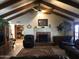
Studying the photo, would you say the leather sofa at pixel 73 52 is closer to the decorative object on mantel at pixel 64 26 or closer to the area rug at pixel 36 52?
the area rug at pixel 36 52

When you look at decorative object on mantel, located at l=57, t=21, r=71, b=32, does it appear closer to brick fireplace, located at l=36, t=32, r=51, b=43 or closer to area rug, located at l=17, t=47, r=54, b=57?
brick fireplace, located at l=36, t=32, r=51, b=43

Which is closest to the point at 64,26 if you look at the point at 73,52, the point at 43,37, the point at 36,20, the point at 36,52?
the point at 43,37

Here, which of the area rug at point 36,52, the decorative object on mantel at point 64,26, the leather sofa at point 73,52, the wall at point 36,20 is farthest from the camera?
the wall at point 36,20

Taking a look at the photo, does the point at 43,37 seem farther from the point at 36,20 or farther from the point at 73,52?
the point at 73,52

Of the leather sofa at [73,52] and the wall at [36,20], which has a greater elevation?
the wall at [36,20]

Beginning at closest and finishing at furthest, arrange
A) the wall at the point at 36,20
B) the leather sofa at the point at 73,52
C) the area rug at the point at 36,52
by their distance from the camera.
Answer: the leather sofa at the point at 73,52 < the area rug at the point at 36,52 < the wall at the point at 36,20

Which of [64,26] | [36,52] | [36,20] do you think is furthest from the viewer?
[36,20]

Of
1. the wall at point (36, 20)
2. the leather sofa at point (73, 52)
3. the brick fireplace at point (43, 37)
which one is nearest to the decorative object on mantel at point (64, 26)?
the wall at point (36, 20)

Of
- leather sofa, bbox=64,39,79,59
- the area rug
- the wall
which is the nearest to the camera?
leather sofa, bbox=64,39,79,59

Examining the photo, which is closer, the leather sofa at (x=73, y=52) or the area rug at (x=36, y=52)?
the leather sofa at (x=73, y=52)

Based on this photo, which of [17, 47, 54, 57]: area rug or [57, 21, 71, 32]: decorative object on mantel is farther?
[57, 21, 71, 32]: decorative object on mantel

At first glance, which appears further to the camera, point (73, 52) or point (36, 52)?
point (36, 52)

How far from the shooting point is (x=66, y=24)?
1488 centimetres

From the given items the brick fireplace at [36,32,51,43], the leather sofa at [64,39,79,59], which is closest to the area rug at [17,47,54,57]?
the leather sofa at [64,39,79,59]
